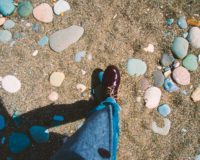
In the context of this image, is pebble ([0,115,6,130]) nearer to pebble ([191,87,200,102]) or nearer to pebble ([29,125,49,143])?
pebble ([29,125,49,143])

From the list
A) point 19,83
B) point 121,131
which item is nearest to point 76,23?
point 19,83

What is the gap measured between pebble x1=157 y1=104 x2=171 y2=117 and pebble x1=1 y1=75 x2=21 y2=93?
83cm

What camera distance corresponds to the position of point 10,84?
8.45 ft

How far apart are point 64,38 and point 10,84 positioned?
1.37ft

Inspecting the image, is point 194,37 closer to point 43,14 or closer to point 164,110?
point 164,110

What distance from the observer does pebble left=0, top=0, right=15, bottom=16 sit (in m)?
2.64

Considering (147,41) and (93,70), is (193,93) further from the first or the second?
(93,70)

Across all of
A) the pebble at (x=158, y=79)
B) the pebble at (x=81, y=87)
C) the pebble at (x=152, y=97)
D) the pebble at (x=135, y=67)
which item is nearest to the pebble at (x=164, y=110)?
the pebble at (x=152, y=97)

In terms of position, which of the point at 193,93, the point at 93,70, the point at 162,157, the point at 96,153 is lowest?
the point at 162,157

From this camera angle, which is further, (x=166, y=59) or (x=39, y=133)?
(x=166, y=59)

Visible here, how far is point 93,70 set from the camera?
8.65 ft

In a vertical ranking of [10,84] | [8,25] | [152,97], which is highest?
[8,25]

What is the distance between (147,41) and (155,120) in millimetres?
477

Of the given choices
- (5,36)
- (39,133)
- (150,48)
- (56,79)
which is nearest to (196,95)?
(150,48)
